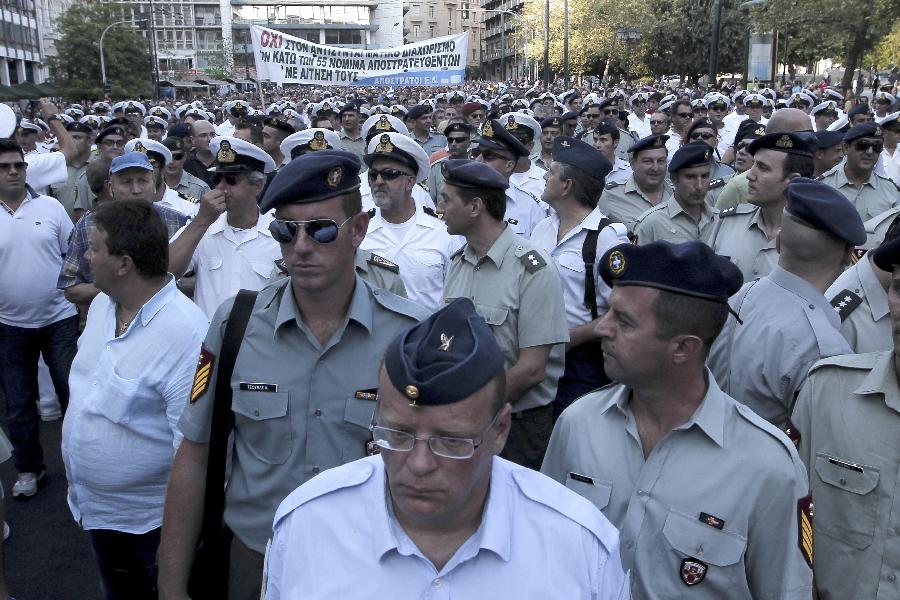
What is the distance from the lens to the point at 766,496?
2.36m

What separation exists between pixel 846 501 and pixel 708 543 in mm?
703

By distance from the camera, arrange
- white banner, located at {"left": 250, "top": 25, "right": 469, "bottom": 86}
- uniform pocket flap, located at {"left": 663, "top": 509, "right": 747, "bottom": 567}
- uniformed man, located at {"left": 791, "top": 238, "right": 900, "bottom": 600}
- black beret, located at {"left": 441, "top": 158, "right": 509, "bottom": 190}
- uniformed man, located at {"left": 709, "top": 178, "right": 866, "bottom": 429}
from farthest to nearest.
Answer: white banner, located at {"left": 250, "top": 25, "right": 469, "bottom": 86}, black beret, located at {"left": 441, "top": 158, "right": 509, "bottom": 190}, uniformed man, located at {"left": 709, "top": 178, "right": 866, "bottom": 429}, uniformed man, located at {"left": 791, "top": 238, "right": 900, "bottom": 600}, uniform pocket flap, located at {"left": 663, "top": 509, "right": 747, "bottom": 567}

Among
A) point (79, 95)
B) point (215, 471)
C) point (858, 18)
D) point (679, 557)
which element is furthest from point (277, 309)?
point (79, 95)

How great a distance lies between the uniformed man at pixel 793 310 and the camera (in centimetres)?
334

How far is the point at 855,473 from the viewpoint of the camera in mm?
2734

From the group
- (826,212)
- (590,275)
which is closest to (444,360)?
(826,212)

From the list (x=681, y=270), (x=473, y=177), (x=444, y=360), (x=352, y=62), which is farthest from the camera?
(x=352, y=62)

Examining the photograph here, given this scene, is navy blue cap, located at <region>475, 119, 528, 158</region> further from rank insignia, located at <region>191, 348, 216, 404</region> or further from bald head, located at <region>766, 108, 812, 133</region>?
rank insignia, located at <region>191, 348, 216, 404</region>

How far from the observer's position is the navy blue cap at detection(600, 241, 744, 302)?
2.56 m

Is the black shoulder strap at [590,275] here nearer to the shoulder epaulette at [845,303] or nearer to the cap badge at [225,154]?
the shoulder epaulette at [845,303]

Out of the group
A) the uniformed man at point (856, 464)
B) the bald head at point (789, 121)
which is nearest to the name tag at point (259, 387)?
the uniformed man at point (856, 464)

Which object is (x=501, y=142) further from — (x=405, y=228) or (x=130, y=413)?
(x=130, y=413)

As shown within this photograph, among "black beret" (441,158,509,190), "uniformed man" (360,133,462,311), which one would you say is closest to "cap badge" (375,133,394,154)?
"uniformed man" (360,133,462,311)

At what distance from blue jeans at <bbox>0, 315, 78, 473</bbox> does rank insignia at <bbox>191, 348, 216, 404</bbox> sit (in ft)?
10.5
